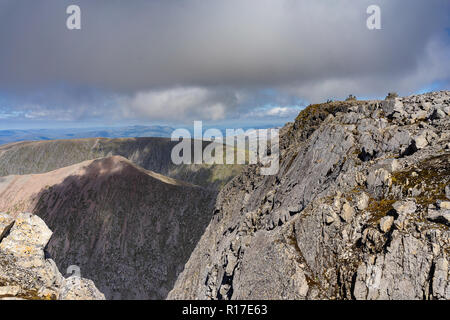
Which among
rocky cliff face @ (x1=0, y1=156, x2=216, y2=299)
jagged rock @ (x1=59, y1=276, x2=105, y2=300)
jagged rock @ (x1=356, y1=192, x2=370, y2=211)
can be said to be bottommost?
rocky cliff face @ (x1=0, y1=156, x2=216, y2=299)

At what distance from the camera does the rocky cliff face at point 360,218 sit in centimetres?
1137

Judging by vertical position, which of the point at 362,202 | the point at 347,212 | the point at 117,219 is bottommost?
the point at 117,219

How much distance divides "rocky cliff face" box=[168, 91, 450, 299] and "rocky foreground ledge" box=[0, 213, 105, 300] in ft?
35.5

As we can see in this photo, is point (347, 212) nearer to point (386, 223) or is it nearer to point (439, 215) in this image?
point (386, 223)

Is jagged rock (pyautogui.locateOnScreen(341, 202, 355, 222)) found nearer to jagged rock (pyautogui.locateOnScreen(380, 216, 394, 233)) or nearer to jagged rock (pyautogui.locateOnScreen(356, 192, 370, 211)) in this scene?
jagged rock (pyautogui.locateOnScreen(356, 192, 370, 211))

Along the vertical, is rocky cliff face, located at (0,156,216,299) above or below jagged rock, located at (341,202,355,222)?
below

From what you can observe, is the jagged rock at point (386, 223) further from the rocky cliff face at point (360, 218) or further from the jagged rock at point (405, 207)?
the jagged rock at point (405, 207)

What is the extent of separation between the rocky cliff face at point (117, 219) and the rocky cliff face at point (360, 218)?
42.2 meters

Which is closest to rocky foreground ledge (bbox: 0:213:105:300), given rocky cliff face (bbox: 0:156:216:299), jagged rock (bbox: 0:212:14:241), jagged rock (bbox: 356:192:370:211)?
jagged rock (bbox: 0:212:14:241)

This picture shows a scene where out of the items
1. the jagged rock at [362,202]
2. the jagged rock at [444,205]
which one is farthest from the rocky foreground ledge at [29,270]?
the jagged rock at [444,205]

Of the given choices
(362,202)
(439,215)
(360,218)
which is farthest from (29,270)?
(439,215)

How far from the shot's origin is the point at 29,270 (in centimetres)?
1221

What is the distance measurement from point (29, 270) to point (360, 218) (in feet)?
56.0

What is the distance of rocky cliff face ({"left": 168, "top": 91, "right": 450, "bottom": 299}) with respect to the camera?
11.4m
